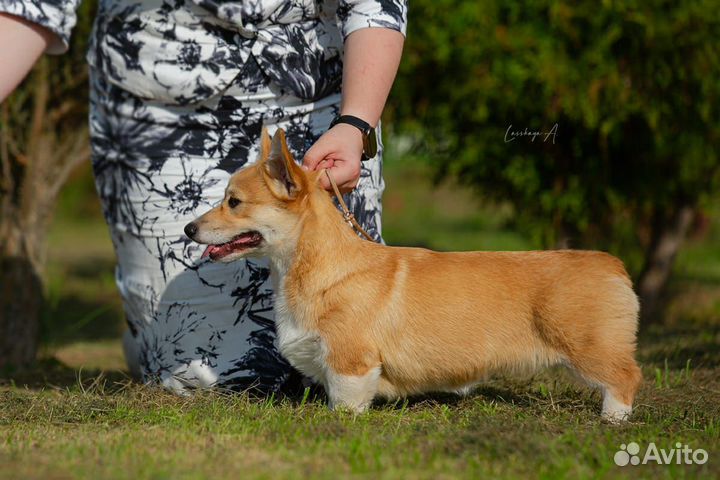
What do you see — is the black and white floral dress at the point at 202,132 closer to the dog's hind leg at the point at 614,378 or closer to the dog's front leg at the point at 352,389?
the dog's front leg at the point at 352,389

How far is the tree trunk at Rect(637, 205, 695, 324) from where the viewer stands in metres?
7.01

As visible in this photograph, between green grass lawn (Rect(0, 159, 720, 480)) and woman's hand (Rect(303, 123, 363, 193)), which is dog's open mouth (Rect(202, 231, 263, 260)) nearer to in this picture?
woman's hand (Rect(303, 123, 363, 193))

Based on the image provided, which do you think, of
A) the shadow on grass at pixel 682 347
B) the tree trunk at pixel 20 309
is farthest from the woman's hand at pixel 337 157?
the tree trunk at pixel 20 309

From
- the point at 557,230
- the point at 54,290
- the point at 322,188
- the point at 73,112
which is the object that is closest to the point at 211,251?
the point at 322,188

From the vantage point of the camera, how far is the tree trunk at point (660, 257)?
7008 millimetres

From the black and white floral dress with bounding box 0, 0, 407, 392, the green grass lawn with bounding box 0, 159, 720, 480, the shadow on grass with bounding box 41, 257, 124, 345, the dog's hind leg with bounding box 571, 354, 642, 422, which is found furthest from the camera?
the shadow on grass with bounding box 41, 257, 124, 345

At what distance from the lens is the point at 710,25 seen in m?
5.94

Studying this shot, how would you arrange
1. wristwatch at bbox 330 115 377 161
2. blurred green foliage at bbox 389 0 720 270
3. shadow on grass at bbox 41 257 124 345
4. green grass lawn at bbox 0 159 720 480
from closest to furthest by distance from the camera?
green grass lawn at bbox 0 159 720 480, wristwatch at bbox 330 115 377 161, blurred green foliage at bbox 389 0 720 270, shadow on grass at bbox 41 257 124 345

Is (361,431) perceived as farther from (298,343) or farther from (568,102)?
(568,102)

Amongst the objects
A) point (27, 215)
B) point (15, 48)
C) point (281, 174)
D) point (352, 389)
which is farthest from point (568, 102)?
point (15, 48)

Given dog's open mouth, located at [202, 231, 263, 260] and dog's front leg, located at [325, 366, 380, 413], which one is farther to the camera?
dog's open mouth, located at [202, 231, 263, 260]

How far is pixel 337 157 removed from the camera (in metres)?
3.33

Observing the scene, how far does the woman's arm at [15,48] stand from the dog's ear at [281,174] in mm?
976

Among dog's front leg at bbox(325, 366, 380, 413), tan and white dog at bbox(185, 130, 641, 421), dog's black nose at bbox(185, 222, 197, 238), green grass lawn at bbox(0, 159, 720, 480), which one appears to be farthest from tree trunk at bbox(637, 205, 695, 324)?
dog's black nose at bbox(185, 222, 197, 238)
